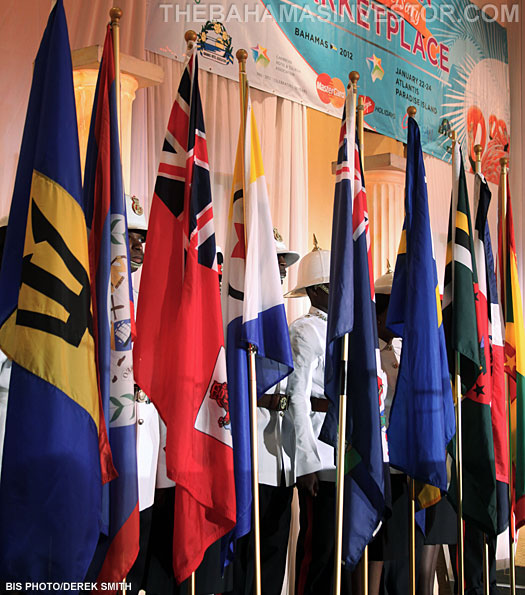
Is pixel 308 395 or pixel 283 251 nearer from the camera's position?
pixel 308 395

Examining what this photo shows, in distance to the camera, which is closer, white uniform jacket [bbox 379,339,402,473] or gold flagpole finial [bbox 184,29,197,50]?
gold flagpole finial [bbox 184,29,197,50]

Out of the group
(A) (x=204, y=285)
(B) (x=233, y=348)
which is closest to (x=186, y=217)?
(A) (x=204, y=285)

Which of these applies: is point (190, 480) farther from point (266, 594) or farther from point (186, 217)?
point (266, 594)

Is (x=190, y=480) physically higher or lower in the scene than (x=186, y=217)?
lower

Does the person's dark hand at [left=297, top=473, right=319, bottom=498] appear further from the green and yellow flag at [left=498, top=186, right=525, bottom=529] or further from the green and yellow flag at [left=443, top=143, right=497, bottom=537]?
the green and yellow flag at [left=498, top=186, right=525, bottom=529]

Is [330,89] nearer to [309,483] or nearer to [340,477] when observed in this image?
[309,483]

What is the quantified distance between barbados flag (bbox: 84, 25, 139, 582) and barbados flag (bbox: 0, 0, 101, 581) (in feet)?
0.57

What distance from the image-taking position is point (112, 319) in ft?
6.98

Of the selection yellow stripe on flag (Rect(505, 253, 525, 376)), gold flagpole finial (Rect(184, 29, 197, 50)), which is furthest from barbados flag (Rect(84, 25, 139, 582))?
yellow stripe on flag (Rect(505, 253, 525, 376))

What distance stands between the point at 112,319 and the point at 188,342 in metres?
0.23

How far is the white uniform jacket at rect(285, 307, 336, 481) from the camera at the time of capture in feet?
10.1

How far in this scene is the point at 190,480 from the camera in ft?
7.03

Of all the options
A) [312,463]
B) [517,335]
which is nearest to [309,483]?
[312,463]

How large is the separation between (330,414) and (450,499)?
0.68 m
